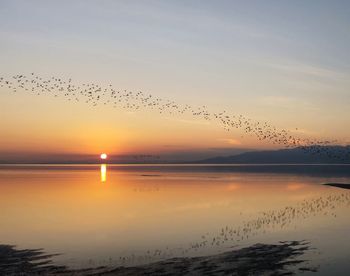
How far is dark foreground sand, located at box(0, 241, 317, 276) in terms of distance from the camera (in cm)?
2431

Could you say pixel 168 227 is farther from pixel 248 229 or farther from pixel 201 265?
pixel 201 265

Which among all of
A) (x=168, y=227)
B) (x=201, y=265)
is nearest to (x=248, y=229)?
(x=168, y=227)

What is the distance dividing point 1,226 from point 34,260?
16637mm

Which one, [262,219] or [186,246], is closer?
[186,246]

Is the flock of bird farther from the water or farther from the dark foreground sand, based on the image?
the dark foreground sand

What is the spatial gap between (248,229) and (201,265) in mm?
15363

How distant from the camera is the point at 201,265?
2592 cm

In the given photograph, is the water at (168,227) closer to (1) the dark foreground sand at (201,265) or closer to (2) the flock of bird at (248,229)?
(2) the flock of bird at (248,229)

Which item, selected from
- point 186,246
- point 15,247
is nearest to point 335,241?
point 186,246

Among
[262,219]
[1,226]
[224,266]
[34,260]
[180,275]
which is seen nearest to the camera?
[180,275]

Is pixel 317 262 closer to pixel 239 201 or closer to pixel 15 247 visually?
pixel 15 247

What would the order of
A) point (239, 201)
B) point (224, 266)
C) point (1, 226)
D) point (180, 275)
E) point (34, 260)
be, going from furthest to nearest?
point (239, 201) → point (1, 226) → point (34, 260) → point (224, 266) → point (180, 275)

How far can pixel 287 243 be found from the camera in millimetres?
33031

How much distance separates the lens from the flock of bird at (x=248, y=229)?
29514 millimetres
